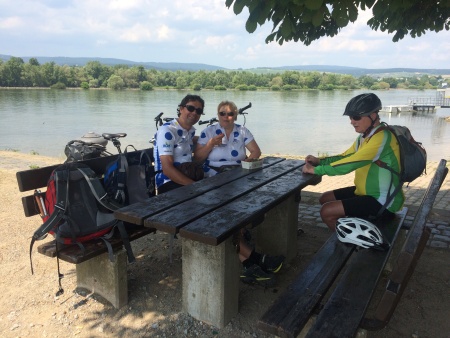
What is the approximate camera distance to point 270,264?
3332 millimetres

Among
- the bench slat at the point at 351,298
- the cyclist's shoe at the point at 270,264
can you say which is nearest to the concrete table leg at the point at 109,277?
the cyclist's shoe at the point at 270,264

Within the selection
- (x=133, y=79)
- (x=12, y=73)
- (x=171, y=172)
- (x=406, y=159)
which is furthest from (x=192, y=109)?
(x=12, y=73)

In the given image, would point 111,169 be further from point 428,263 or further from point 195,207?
point 428,263

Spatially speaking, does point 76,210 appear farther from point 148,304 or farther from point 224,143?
point 224,143

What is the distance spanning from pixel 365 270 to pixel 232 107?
2315 mm

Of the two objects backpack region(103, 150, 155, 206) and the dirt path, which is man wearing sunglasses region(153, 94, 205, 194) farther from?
the dirt path

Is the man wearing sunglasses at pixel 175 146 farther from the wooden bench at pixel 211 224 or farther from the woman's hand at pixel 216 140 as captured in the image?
the wooden bench at pixel 211 224

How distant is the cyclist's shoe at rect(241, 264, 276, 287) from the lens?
3.27m

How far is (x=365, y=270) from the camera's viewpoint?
2432 millimetres

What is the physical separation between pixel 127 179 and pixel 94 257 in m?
0.74

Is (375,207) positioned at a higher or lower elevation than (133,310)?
higher

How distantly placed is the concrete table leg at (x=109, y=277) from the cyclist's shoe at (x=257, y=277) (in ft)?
3.19

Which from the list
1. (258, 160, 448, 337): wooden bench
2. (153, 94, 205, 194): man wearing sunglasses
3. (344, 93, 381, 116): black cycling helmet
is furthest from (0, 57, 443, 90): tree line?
(258, 160, 448, 337): wooden bench

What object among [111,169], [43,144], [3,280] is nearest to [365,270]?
[111,169]
